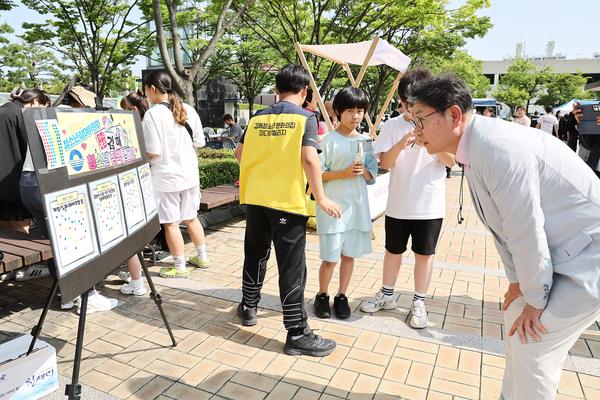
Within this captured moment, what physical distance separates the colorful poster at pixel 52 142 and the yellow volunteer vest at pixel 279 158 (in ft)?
3.83

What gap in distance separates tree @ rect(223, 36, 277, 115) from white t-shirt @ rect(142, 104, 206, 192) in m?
15.4

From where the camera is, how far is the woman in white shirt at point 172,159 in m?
3.78

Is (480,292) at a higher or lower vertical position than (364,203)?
lower

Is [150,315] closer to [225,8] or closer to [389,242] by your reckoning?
[389,242]

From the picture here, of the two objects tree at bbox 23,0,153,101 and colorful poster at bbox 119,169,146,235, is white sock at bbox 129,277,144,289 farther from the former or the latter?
tree at bbox 23,0,153,101

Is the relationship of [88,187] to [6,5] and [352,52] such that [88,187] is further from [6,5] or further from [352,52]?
[6,5]

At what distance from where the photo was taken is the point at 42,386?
2.38 metres

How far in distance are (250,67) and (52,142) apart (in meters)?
21.6

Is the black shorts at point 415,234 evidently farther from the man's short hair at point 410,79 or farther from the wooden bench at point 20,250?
the wooden bench at point 20,250

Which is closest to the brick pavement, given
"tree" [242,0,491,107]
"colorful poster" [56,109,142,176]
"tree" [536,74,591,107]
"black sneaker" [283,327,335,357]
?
"black sneaker" [283,327,335,357]

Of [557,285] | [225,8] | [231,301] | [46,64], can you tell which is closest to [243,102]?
[46,64]

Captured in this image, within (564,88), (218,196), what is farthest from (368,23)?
(564,88)

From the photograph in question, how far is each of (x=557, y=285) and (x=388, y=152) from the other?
1.68m

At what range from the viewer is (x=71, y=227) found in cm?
196
